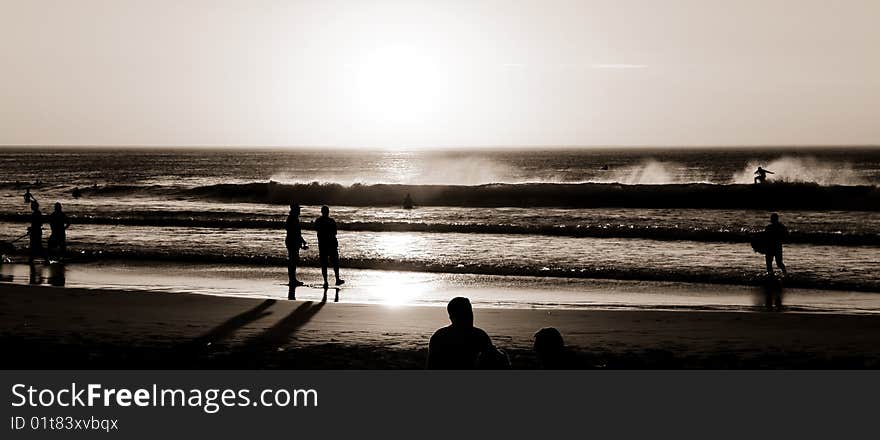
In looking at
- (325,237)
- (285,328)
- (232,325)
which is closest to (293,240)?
(325,237)

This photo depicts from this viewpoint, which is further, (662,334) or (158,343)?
(662,334)

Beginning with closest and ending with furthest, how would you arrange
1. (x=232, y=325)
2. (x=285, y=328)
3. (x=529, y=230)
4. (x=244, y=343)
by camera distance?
(x=244, y=343)
(x=285, y=328)
(x=232, y=325)
(x=529, y=230)

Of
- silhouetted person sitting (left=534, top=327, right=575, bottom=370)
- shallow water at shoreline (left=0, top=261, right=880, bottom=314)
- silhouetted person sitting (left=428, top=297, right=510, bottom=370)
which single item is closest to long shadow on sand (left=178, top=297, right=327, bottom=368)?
shallow water at shoreline (left=0, top=261, right=880, bottom=314)

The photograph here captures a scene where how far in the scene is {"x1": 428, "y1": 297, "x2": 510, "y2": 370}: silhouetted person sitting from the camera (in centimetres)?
643

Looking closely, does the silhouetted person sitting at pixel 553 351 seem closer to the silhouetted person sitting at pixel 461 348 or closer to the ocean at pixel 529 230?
the silhouetted person sitting at pixel 461 348

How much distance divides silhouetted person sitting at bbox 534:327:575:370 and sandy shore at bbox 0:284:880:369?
206cm

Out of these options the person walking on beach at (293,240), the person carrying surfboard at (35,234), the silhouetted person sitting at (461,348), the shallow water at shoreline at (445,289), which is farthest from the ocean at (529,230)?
the silhouetted person sitting at (461,348)

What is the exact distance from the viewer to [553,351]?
616 cm

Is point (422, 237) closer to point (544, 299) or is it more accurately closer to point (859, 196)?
point (544, 299)

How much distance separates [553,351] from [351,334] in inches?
225

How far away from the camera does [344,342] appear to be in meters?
11.0

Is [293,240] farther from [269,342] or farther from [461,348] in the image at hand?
[461,348]
